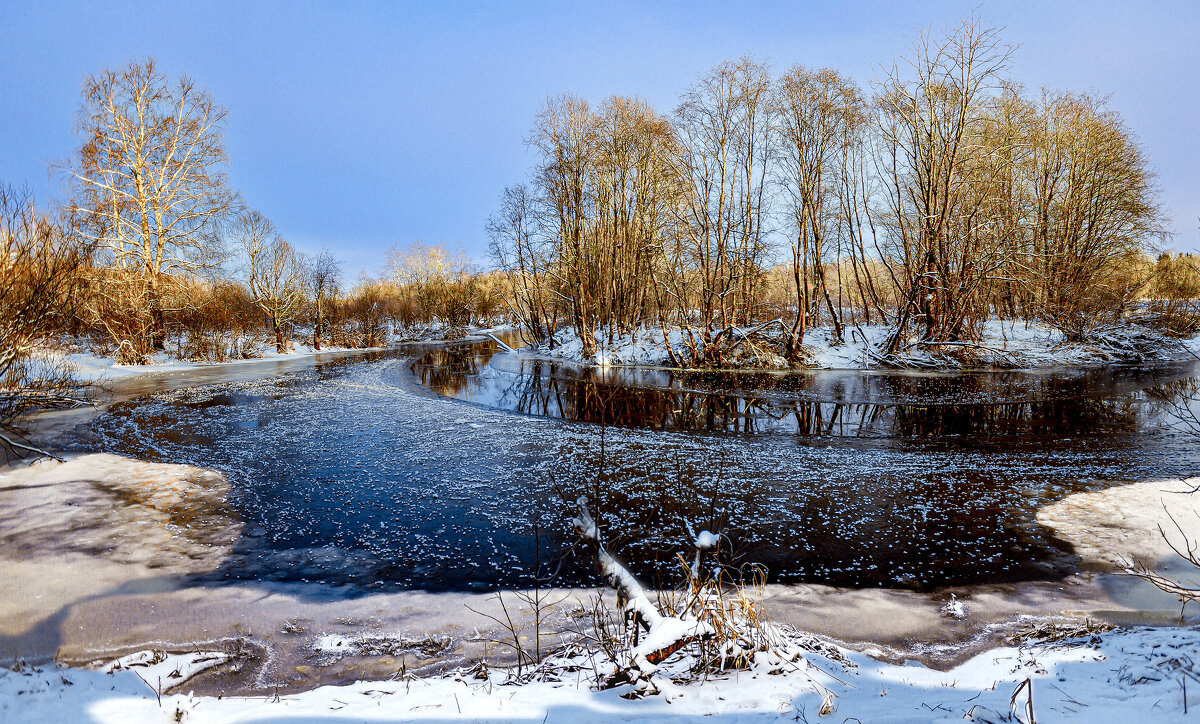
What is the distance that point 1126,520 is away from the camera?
18.7 feet

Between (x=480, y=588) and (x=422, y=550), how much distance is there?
3.51 ft

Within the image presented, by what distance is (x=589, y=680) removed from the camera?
112 inches

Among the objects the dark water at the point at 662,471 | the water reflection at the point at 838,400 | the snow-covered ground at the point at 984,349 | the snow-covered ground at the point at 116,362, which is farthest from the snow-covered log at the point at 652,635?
the snow-covered ground at the point at 984,349

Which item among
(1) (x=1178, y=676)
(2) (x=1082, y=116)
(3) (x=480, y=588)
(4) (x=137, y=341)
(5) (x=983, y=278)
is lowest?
(3) (x=480, y=588)

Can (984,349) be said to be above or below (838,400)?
above

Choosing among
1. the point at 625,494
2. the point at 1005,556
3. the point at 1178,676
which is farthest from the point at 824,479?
the point at 1178,676

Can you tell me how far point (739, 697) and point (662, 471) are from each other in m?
5.18

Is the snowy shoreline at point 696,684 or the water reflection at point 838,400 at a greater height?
the water reflection at point 838,400

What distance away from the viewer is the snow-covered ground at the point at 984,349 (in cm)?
1962

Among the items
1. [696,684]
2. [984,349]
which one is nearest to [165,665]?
[696,684]

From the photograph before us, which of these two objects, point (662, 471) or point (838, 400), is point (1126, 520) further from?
point (838, 400)

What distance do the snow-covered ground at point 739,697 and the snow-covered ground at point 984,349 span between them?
1749 centimetres

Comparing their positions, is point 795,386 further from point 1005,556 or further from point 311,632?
point 311,632

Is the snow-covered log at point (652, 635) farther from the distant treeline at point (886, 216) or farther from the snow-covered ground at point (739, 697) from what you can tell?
the distant treeline at point (886, 216)
